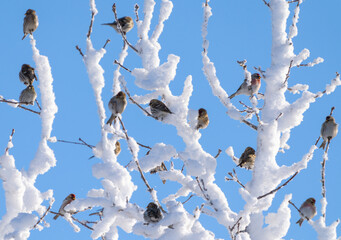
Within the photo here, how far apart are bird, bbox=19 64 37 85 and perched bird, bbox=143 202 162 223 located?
4.53m

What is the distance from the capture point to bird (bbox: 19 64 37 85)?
25.6 feet

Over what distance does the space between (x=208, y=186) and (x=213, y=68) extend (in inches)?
48.6

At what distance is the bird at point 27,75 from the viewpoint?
25.6 feet

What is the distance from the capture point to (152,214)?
12.9ft

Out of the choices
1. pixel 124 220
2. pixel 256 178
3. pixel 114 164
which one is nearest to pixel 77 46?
pixel 114 164

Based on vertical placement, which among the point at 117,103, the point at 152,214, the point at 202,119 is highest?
the point at 117,103

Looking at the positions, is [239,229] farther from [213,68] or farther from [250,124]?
[213,68]

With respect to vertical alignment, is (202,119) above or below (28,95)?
below

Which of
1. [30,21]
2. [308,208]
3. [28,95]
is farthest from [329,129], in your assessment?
[30,21]

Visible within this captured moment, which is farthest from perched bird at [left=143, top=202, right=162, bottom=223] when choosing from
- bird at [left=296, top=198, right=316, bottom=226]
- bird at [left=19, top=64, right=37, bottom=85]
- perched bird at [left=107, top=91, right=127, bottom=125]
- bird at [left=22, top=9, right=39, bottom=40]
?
bird at [left=22, top=9, right=39, bottom=40]

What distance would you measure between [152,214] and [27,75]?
468cm

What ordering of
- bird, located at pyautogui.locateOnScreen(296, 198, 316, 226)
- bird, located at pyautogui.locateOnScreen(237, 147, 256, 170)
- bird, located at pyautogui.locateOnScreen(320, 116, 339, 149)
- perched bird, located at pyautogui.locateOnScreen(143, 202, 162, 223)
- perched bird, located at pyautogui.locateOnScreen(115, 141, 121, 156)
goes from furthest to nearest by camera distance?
1. perched bird, located at pyautogui.locateOnScreen(115, 141, 121, 156)
2. bird, located at pyautogui.locateOnScreen(237, 147, 256, 170)
3. bird, located at pyautogui.locateOnScreen(296, 198, 316, 226)
4. bird, located at pyautogui.locateOnScreen(320, 116, 339, 149)
5. perched bird, located at pyautogui.locateOnScreen(143, 202, 162, 223)

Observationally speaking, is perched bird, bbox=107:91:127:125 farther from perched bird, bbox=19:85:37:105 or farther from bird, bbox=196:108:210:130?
perched bird, bbox=19:85:37:105

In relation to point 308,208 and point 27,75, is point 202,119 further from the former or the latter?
point 27,75
